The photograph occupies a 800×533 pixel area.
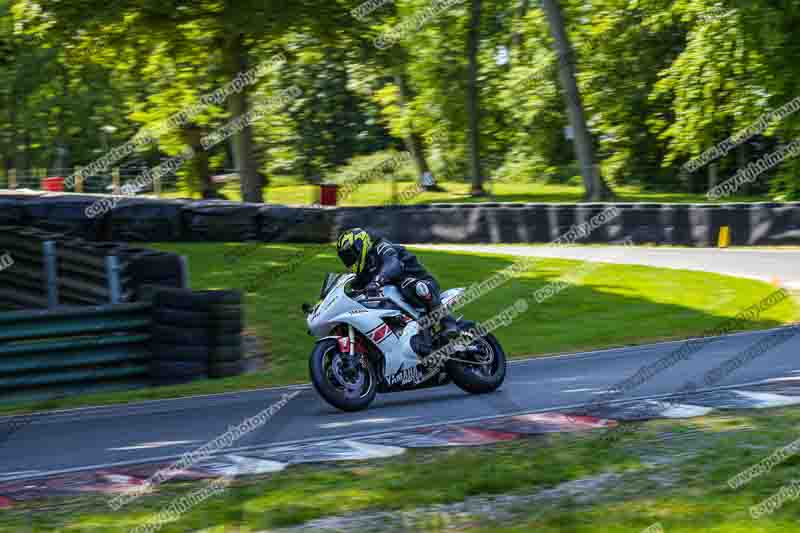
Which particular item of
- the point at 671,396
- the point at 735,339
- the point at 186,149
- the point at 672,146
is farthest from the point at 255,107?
the point at 671,396

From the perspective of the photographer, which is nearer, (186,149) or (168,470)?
(168,470)

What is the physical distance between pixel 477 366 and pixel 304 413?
1680mm

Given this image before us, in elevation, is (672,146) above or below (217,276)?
above

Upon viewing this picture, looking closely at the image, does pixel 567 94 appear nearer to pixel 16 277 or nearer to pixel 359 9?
pixel 359 9

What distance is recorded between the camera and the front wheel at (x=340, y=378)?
30.2 feet

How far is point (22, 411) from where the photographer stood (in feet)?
33.9

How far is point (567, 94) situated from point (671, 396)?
23.4m

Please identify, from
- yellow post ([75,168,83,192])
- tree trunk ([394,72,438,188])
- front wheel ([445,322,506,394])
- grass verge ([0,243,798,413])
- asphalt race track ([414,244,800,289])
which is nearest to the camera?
front wheel ([445,322,506,394])

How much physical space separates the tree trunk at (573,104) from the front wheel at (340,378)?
22225 mm

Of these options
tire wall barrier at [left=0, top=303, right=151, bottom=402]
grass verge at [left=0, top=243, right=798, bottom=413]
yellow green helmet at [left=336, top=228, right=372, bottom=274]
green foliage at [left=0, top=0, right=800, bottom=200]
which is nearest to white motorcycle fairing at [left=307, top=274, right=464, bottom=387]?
yellow green helmet at [left=336, top=228, right=372, bottom=274]

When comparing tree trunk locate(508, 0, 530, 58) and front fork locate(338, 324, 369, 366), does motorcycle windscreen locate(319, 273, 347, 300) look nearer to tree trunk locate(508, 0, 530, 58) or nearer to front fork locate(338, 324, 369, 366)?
front fork locate(338, 324, 369, 366)

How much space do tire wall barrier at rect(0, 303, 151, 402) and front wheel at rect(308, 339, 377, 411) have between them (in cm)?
301

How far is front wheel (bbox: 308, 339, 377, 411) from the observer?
9219 millimetres

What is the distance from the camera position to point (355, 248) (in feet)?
31.2
